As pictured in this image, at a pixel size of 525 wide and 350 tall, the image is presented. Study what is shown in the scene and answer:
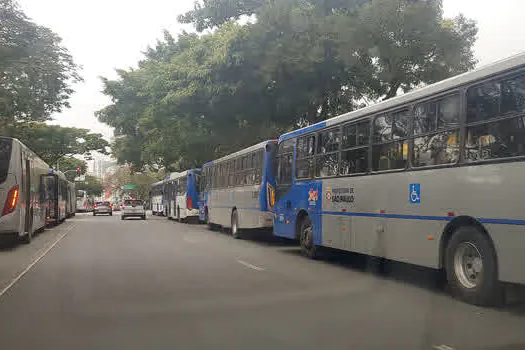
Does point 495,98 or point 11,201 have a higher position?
point 495,98

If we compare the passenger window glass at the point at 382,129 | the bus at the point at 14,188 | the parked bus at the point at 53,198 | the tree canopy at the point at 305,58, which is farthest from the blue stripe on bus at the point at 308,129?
the parked bus at the point at 53,198

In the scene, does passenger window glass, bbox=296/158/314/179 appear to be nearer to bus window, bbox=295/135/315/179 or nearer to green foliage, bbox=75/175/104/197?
bus window, bbox=295/135/315/179

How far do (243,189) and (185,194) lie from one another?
12520mm

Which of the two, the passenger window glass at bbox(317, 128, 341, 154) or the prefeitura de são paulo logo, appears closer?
the passenger window glass at bbox(317, 128, 341, 154)

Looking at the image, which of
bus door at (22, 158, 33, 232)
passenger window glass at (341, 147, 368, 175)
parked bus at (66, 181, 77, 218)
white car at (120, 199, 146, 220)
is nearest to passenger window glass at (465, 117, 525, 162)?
passenger window glass at (341, 147, 368, 175)

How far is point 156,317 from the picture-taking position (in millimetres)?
6785

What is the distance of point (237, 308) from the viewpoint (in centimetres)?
731

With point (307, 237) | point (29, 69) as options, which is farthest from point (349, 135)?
point (29, 69)

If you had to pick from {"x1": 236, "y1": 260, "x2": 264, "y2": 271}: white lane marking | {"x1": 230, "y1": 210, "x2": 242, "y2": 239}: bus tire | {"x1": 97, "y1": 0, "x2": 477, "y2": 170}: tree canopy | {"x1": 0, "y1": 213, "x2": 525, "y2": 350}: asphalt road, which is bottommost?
{"x1": 0, "y1": 213, "x2": 525, "y2": 350}: asphalt road

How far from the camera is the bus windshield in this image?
14.7 m

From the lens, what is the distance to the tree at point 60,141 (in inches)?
1706

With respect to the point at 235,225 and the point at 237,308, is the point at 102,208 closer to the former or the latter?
the point at 235,225

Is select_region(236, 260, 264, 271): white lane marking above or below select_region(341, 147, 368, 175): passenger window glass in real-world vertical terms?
below

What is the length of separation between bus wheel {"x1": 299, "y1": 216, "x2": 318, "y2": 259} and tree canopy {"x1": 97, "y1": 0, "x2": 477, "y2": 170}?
7.22 metres
